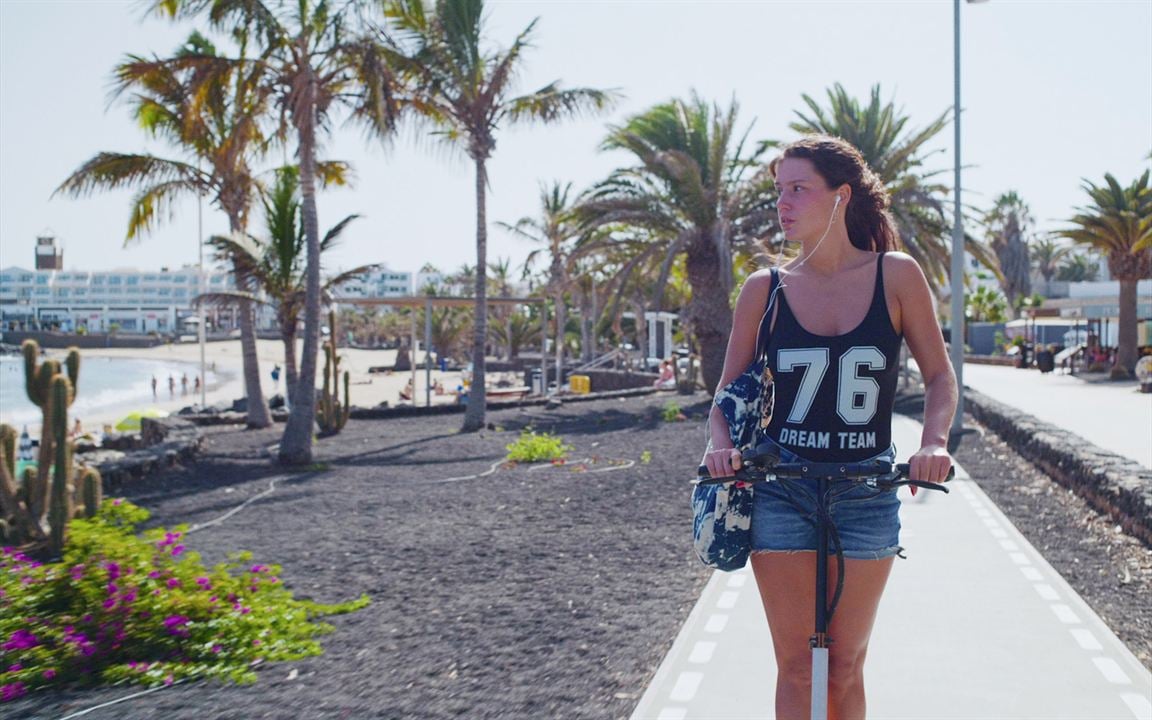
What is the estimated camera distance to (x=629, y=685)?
4.56 meters

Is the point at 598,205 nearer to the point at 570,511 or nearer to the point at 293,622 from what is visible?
the point at 570,511

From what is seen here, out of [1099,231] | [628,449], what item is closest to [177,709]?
[628,449]

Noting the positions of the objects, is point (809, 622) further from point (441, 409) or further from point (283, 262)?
point (441, 409)

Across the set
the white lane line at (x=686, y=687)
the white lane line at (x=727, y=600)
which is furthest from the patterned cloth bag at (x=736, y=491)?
the white lane line at (x=727, y=600)

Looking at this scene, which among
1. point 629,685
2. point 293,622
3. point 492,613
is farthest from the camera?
point 492,613

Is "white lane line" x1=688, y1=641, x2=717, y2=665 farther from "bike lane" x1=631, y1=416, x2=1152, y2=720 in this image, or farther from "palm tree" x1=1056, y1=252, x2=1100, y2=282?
"palm tree" x1=1056, y1=252, x2=1100, y2=282

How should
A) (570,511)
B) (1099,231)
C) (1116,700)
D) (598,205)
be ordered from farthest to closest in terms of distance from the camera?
(1099,231), (598,205), (570,511), (1116,700)

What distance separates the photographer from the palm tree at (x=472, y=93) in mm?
17766

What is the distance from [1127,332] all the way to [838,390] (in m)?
33.8

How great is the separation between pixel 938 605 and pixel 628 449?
934cm

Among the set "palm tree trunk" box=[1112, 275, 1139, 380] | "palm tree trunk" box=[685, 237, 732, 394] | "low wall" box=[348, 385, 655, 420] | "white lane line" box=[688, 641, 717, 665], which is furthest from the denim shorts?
"palm tree trunk" box=[1112, 275, 1139, 380]

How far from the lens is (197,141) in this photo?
1877 cm

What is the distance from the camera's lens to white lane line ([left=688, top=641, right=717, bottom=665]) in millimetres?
4795

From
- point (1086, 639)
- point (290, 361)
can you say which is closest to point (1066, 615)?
point (1086, 639)
